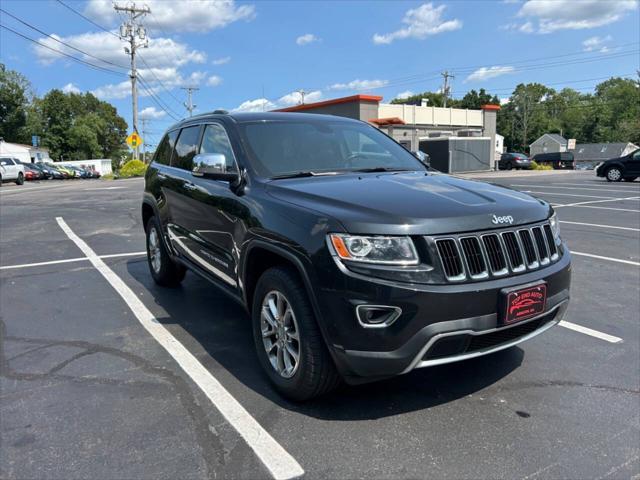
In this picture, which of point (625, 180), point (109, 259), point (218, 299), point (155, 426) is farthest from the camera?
point (625, 180)

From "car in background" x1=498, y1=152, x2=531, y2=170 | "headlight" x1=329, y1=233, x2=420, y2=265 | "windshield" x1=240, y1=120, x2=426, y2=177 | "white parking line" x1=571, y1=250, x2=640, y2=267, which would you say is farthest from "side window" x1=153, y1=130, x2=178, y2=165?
"car in background" x1=498, y1=152, x2=531, y2=170

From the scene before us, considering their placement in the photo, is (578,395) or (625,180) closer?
(578,395)

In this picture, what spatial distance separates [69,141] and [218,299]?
92393mm

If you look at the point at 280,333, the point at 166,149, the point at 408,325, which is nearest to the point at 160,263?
the point at 166,149

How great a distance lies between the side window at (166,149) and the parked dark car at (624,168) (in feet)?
74.5

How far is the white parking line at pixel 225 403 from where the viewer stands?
2.62 m

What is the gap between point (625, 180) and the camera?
2334 cm

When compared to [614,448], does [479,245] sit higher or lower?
higher

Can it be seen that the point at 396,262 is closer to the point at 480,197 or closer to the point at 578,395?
the point at 480,197

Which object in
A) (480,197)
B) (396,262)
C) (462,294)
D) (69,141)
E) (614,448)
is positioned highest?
(69,141)

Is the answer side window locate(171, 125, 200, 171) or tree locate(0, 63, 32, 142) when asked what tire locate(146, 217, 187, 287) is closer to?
side window locate(171, 125, 200, 171)

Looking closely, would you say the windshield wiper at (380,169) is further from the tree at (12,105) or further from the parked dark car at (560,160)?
the tree at (12,105)

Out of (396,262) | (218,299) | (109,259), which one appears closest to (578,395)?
(396,262)

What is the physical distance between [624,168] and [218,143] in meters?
23.6
